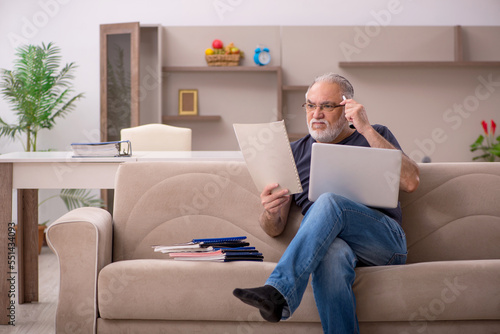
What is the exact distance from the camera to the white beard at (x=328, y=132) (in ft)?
7.81

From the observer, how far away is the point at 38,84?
4855 millimetres

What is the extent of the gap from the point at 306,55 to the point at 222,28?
794mm

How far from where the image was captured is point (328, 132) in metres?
2.38

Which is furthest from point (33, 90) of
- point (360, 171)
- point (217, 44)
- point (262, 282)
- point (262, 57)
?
point (360, 171)

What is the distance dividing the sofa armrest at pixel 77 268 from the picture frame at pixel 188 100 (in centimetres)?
321

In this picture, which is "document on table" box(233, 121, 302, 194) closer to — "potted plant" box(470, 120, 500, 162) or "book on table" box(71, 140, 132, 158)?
"book on table" box(71, 140, 132, 158)

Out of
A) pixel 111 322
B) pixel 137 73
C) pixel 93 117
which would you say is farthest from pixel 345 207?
pixel 93 117

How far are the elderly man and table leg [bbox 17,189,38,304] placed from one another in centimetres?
147

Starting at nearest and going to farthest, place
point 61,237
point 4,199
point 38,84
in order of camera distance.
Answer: point 61,237 < point 4,199 < point 38,84

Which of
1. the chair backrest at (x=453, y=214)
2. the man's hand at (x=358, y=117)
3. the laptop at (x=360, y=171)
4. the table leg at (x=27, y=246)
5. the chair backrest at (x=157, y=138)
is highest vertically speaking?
the man's hand at (x=358, y=117)

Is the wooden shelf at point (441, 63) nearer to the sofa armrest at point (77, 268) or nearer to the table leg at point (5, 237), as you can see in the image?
the table leg at point (5, 237)

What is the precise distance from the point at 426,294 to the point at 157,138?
2464 millimetres

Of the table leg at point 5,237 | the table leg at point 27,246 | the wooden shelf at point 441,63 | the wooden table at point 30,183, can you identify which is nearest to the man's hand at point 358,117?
the wooden table at point 30,183

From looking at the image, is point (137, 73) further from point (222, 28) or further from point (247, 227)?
point (247, 227)
